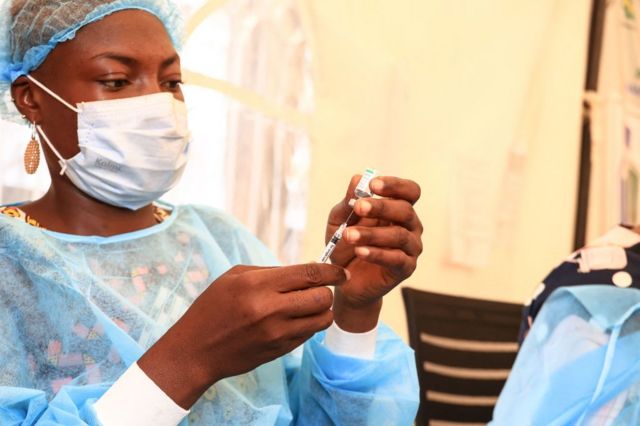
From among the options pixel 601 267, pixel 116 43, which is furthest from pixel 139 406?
pixel 601 267

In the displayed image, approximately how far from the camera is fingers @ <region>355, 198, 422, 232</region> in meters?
0.99

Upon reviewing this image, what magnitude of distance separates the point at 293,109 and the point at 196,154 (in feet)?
1.03

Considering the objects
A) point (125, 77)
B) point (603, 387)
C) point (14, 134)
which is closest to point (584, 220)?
point (603, 387)

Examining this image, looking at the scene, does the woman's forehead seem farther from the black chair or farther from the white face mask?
the black chair

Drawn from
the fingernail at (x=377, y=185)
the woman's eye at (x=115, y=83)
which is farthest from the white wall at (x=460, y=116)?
the fingernail at (x=377, y=185)

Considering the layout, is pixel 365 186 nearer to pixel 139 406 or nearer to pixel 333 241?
pixel 333 241

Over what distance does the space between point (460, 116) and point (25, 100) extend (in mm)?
1702

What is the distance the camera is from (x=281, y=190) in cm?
225

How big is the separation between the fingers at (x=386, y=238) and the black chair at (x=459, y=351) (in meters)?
0.72

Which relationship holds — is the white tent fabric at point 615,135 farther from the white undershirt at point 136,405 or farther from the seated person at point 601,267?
the white undershirt at point 136,405

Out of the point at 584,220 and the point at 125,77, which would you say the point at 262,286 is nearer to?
the point at 125,77

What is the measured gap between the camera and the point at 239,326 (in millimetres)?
909

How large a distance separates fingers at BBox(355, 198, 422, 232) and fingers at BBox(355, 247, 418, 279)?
0.04 m

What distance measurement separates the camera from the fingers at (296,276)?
919 mm
